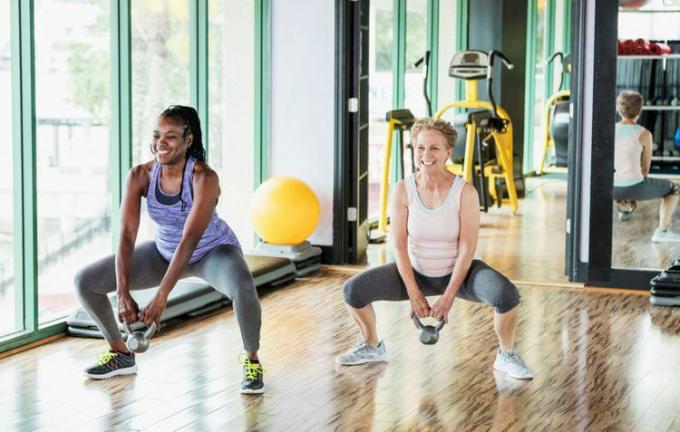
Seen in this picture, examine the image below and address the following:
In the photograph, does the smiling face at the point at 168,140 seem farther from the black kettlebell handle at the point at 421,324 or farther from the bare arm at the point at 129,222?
the black kettlebell handle at the point at 421,324

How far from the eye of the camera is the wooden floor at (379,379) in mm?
3879

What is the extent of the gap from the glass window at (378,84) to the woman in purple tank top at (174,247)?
17.3 ft

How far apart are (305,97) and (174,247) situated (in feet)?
10.1

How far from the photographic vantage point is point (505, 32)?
1151 centimetres

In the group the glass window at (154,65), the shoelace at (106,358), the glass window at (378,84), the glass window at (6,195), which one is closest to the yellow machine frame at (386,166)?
the glass window at (378,84)

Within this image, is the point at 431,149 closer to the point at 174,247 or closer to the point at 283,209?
the point at 174,247

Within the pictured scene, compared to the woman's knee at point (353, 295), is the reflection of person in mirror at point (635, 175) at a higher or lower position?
higher

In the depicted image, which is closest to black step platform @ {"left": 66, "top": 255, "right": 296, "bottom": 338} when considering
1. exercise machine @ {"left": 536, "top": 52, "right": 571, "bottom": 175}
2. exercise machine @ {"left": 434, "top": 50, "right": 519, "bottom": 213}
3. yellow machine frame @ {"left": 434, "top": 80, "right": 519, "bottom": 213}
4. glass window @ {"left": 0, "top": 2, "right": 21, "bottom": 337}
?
glass window @ {"left": 0, "top": 2, "right": 21, "bottom": 337}

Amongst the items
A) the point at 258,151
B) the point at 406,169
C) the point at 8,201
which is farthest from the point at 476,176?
the point at 8,201

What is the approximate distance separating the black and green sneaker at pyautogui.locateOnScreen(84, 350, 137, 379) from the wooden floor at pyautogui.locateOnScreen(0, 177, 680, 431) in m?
0.04

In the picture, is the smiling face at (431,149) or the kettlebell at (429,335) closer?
the kettlebell at (429,335)

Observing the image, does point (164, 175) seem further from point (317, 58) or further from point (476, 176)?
point (476, 176)

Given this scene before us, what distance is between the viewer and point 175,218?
427 centimetres

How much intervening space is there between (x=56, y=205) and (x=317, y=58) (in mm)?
2412
